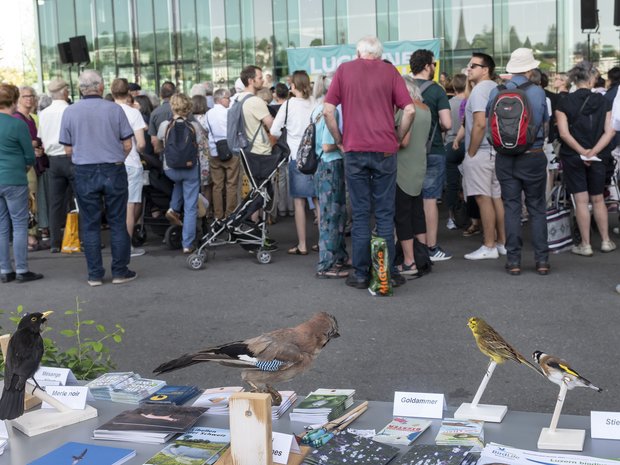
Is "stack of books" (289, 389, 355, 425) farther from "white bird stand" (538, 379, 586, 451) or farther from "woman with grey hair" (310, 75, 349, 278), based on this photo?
"woman with grey hair" (310, 75, 349, 278)

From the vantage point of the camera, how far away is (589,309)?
6.30 meters

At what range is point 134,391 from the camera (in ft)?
10.2

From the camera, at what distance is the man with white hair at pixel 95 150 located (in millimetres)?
7441

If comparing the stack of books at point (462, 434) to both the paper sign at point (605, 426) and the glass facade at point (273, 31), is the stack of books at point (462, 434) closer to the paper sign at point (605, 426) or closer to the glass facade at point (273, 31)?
the paper sign at point (605, 426)

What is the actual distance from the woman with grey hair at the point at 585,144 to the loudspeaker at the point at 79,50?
13.9m

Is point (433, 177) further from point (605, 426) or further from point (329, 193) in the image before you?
point (605, 426)

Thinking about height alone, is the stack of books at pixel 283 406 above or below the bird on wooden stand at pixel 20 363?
below

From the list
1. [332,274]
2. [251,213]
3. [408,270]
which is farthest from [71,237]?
[408,270]

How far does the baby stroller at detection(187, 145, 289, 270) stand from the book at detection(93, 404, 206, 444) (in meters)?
5.71

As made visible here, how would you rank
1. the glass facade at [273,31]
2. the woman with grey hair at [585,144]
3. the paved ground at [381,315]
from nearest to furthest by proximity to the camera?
the paved ground at [381,315] → the woman with grey hair at [585,144] → the glass facade at [273,31]

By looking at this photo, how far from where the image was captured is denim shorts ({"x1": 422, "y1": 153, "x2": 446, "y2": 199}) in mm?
8000

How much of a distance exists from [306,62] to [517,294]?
1311 cm

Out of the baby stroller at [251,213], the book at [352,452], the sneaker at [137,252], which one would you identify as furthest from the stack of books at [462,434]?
the sneaker at [137,252]

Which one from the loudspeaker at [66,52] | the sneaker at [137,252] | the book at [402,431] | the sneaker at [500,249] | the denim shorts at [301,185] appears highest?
the loudspeaker at [66,52]
